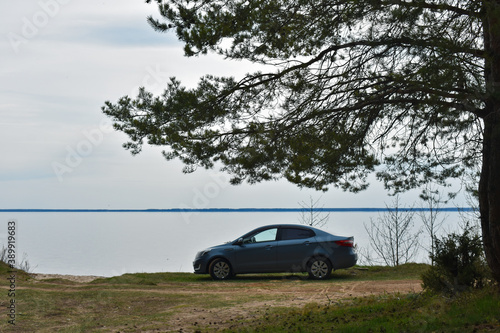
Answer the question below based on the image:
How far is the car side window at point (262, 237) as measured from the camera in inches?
619

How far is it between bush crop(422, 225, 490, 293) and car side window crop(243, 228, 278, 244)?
21.1 feet

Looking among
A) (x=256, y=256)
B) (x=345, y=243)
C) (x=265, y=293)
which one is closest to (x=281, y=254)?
(x=256, y=256)

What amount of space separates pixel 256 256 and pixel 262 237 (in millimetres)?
585

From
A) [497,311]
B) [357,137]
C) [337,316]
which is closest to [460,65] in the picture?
[357,137]

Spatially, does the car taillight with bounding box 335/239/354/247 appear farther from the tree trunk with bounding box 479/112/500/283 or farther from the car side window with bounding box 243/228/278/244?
the tree trunk with bounding box 479/112/500/283

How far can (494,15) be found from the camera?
740cm

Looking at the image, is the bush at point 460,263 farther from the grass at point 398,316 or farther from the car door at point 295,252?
the car door at point 295,252

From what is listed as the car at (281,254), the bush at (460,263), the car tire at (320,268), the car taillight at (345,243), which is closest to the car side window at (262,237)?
the car at (281,254)

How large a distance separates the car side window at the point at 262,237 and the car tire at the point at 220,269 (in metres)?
0.87

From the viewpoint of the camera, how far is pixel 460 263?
9.73 m

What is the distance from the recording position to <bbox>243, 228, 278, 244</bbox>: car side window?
15719 mm

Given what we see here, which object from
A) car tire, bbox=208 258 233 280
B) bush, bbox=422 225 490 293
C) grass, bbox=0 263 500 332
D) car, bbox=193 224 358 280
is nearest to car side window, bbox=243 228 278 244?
car, bbox=193 224 358 280

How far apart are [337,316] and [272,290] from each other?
14.0ft

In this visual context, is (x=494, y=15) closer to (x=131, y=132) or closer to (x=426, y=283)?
(x=426, y=283)
